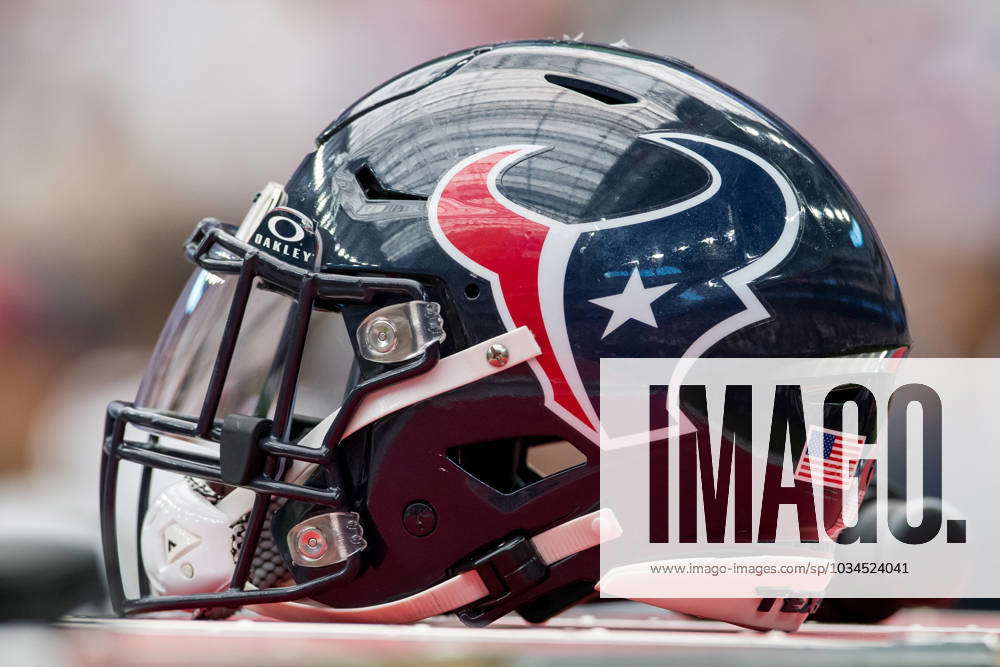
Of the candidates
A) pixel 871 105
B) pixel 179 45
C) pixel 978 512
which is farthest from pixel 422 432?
pixel 179 45

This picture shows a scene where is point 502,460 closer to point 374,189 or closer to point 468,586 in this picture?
point 468,586

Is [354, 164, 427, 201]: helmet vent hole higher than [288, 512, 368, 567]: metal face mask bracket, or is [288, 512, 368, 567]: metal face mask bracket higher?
[354, 164, 427, 201]: helmet vent hole

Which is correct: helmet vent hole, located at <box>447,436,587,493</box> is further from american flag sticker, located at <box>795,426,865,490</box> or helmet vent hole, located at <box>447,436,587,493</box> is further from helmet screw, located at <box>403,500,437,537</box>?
american flag sticker, located at <box>795,426,865,490</box>

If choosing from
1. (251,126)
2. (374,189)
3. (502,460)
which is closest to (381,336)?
(374,189)

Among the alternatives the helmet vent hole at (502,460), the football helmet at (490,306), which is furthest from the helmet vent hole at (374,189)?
the helmet vent hole at (502,460)

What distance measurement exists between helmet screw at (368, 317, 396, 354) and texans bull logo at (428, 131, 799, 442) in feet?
0.28

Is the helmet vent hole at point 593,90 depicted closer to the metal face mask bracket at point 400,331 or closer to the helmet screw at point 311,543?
the metal face mask bracket at point 400,331

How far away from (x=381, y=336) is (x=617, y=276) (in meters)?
0.22

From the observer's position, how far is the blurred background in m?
2.54

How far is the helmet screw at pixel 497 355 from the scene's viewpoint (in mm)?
888

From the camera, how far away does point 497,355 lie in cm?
89

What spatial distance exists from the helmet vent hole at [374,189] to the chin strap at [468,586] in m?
0.33

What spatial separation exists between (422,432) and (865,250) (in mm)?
436

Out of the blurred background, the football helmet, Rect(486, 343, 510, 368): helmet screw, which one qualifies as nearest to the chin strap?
the football helmet
